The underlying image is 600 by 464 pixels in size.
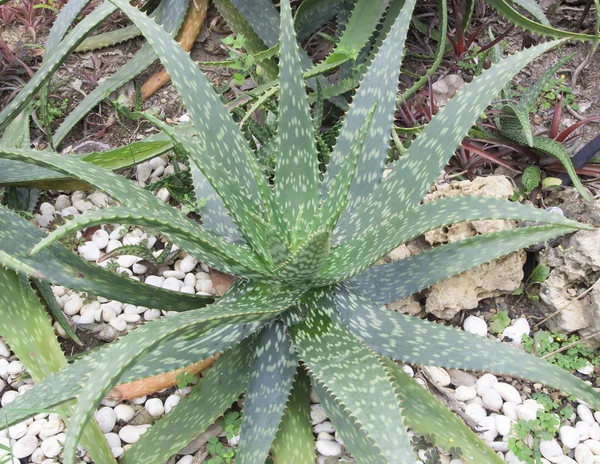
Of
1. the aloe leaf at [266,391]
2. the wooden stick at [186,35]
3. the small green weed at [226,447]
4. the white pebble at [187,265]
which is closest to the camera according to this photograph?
the aloe leaf at [266,391]

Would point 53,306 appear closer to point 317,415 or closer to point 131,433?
point 131,433

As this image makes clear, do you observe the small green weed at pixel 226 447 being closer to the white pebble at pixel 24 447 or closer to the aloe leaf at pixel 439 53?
the white pebble at pixel 24 447

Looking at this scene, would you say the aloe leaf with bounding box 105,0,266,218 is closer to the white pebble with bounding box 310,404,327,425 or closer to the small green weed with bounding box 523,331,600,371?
the white pebble with bounding box 310,404,327,425

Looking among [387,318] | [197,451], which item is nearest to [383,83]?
[387,318]

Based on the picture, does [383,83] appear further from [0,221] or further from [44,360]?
[44,360]

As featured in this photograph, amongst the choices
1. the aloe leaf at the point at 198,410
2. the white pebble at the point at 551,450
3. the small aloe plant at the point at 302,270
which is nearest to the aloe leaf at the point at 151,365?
the small aloe plant at the point at 302,270

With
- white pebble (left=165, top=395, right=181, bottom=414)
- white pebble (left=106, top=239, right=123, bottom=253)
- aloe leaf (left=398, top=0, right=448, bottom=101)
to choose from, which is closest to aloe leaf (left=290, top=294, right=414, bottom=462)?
white pebble (left=165, top=395, right=181, bottom=414)
